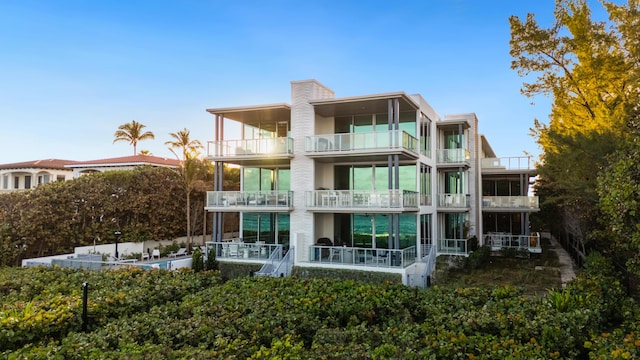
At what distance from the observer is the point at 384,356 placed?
6609 millimetres

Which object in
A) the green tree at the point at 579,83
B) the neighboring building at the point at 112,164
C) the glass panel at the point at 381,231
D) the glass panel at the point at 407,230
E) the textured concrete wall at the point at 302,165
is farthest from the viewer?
the neighboring building at the point at 112,164

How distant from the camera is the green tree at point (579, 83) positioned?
48.0 feet

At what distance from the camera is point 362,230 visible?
21281mm

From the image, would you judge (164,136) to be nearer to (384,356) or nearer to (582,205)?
(582,205)

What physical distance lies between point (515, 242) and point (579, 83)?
1069 centimetres

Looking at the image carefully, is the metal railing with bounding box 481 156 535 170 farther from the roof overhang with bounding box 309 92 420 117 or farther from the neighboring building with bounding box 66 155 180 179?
the neighboring building with bounding box 66 155 180 179

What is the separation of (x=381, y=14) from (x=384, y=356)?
16.6m

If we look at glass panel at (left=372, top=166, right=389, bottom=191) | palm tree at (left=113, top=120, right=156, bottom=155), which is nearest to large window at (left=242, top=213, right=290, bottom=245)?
glass panel at (left=372, top=166, right=389, bottom=191)

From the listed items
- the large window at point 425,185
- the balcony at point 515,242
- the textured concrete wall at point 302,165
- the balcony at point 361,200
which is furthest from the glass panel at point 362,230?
the balcony at point 515,242

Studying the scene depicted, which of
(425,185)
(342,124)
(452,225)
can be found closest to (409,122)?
(342,124)

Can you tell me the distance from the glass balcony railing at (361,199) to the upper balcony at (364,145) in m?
1.75

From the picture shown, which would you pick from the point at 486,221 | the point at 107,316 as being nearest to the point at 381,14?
the point at 107,316

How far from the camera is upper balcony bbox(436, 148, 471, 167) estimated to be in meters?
24.4

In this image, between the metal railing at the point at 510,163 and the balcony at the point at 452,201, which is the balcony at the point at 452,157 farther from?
the metal railing at the point at 510,163
